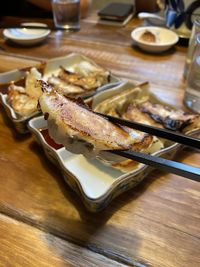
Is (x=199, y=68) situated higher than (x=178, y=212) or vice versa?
(x=199, y=68)

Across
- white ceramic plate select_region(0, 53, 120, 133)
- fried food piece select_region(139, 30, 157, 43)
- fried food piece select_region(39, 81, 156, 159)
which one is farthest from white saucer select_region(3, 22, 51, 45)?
fried food piece select_region(39, 81, 156, 159)

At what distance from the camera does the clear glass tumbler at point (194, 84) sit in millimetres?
806

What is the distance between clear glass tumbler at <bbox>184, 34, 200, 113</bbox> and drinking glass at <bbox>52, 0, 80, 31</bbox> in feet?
2.21

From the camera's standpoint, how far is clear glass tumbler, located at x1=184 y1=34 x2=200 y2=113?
2.65 ft

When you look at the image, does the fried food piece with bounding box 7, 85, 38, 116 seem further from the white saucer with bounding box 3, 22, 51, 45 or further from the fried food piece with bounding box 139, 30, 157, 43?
the fried food piece with bounding box 139, 30, 157, 43

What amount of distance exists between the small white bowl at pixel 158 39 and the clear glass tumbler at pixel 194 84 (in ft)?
1.07

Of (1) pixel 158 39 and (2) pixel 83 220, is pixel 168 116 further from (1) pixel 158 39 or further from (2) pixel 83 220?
(1) pixel 158 39

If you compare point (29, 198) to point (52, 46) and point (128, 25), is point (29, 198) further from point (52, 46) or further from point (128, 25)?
point (128, 25)

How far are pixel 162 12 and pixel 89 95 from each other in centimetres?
78

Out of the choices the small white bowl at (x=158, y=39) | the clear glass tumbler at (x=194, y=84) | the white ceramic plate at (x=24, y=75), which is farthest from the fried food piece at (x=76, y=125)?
the small white bowl at (x=158, y=39)

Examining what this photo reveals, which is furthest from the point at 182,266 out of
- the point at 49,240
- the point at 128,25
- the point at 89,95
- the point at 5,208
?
the point at 128,25

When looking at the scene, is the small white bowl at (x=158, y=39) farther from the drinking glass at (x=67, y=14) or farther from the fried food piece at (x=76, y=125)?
the fried food piece at (x=76, y=125)

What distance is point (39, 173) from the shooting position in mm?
645

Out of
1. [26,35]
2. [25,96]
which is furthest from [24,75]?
[26,35]
